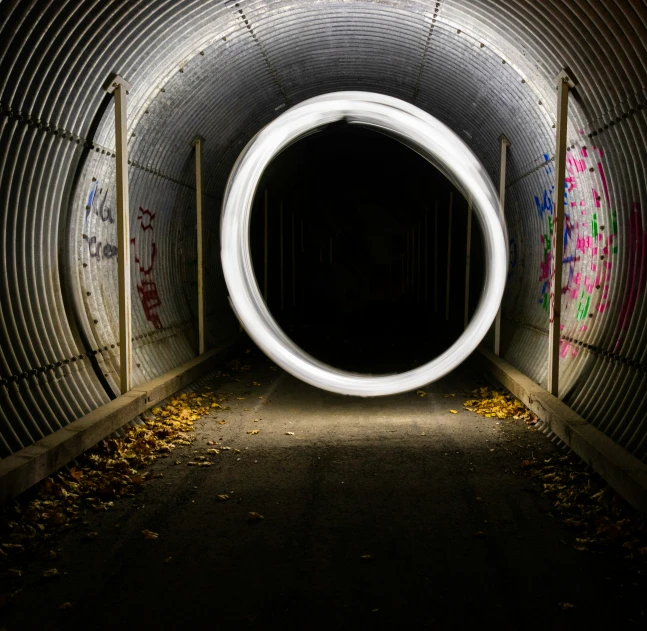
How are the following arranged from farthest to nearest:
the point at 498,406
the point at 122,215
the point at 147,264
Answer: the point at 147,264 → the point at 498,406 → the point at 122,215

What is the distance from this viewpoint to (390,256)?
3412 cm

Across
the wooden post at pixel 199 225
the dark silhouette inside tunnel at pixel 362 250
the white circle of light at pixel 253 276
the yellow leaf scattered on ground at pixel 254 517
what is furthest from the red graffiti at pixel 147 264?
the yellow leaf scattered on ground at pixel 254 517

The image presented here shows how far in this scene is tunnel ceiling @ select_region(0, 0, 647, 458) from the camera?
721cm

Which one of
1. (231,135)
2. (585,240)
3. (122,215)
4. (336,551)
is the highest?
(231,135)

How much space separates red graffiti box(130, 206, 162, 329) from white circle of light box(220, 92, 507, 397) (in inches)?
93.8

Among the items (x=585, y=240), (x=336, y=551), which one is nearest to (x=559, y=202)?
(x=585, y=240)

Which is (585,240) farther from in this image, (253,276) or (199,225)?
(199,225)

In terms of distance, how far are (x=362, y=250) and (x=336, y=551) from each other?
29031 millimetres

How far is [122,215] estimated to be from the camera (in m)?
8.69

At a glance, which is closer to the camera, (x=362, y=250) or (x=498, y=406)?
(x=498, y=406)

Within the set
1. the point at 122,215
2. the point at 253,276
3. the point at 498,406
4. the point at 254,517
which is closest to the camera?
the point at 254,517

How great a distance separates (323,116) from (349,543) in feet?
20.4

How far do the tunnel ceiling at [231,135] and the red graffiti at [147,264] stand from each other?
5 centimetres

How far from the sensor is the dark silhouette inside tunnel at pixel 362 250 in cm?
2009
